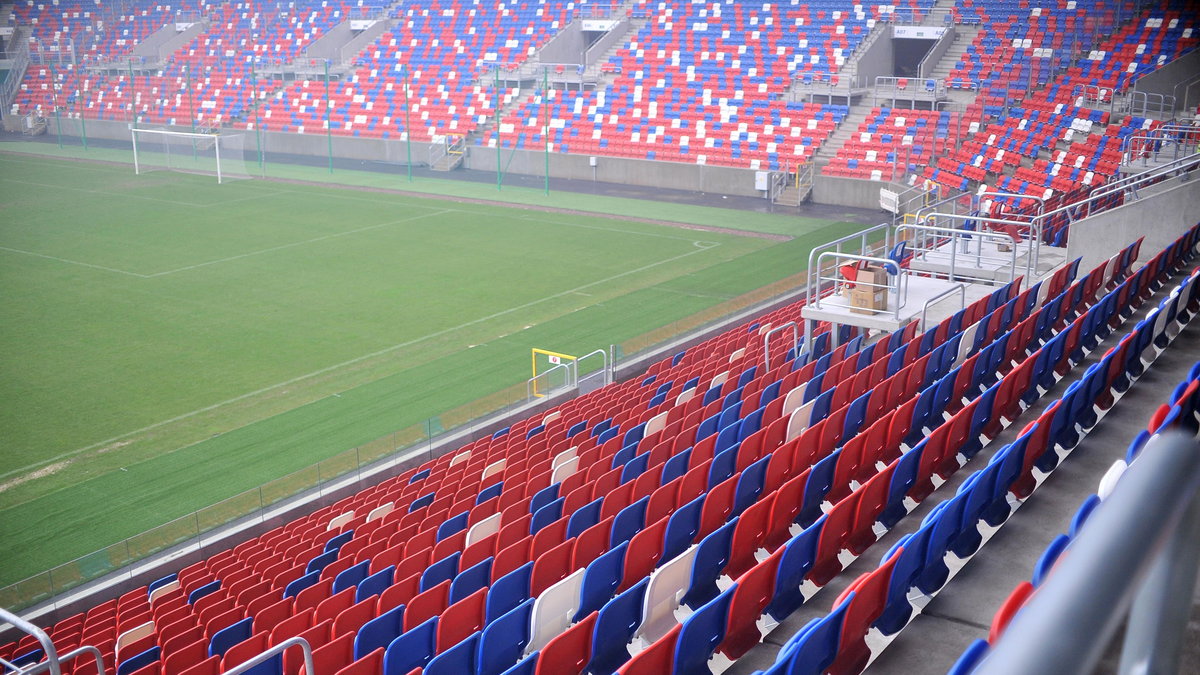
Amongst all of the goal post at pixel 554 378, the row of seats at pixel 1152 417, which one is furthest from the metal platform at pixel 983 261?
the goal post at pixel 554 378

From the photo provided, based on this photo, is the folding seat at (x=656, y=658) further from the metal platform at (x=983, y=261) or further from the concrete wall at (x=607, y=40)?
the concrete wall at (x=607, y=40)

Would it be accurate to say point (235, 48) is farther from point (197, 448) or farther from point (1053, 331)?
point (1053, 331)

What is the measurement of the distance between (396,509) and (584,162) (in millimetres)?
28288

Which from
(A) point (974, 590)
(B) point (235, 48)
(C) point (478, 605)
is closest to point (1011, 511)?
(A) point (974, 590)

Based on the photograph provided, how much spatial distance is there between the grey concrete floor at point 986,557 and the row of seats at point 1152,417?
0.71 feet

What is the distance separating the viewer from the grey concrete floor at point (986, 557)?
5.49 m

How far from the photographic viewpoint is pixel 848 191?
3297 centimetres

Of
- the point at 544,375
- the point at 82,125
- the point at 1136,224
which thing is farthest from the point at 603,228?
the point at 82,125

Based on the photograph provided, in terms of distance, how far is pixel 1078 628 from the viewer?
0.72 m

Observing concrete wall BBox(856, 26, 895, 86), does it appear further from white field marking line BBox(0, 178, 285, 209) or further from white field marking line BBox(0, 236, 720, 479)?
white field marking line BBox(0, 178, 285, 209)

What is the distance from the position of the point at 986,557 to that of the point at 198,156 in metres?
40.9

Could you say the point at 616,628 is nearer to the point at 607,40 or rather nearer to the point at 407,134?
the point at 407,134

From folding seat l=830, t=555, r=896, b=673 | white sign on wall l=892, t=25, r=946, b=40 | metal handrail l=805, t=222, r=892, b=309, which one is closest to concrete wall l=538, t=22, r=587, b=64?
white sign on wall l=892, t=25, r=946, b=40

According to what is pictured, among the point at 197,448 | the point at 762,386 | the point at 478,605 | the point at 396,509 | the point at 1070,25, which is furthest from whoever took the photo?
the point at 1070,25
